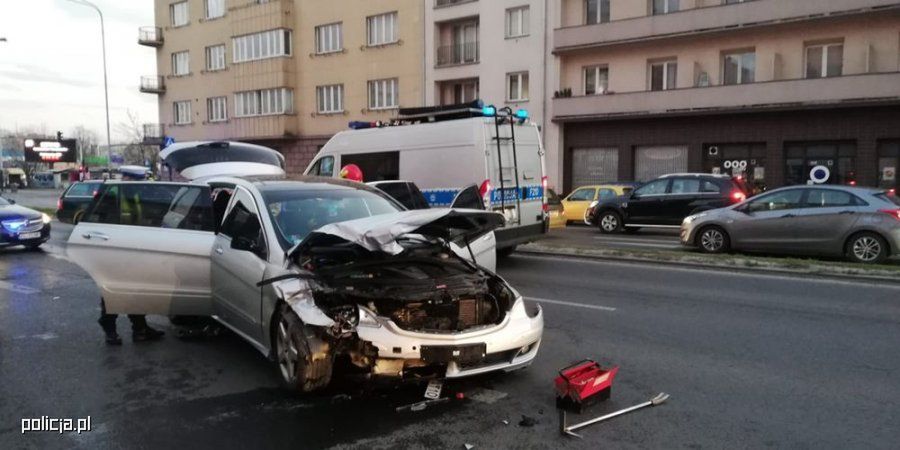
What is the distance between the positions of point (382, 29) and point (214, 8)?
48.7 ft

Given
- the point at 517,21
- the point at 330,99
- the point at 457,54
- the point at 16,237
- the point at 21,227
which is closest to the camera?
the point at 16,237

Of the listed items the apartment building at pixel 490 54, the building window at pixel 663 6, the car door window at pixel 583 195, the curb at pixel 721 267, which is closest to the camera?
the curb at pixel 721 267

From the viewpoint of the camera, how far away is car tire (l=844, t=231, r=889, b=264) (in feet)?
36.8

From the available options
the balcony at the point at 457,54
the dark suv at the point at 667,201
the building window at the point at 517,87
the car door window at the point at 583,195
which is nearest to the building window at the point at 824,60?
the car door window at the point at 583,195

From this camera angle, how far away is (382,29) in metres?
34.8

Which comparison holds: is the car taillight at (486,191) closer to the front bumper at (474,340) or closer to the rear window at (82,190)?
the front bumper at (474,340)

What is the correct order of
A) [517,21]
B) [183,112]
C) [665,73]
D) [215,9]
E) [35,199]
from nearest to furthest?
1. [665,73]
2. [517,21]
3. [215,9]
4. [35,199]
5. [183,112]

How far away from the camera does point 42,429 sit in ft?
14.6

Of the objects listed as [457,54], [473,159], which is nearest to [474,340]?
[473,159]

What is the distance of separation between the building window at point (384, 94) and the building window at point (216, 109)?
1264 cm

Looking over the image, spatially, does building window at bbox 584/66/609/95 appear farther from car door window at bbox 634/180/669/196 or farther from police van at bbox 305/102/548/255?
police van at bbox 305/102/548/255

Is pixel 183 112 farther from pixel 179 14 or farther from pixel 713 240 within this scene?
pixel 713 240

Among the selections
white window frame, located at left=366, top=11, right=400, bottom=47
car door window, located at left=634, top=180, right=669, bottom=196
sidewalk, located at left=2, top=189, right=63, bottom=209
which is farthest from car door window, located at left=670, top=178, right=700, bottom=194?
sidewalk, located at left=2, top=189, right=63, bottom=209

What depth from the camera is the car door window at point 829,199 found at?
38.1 ft
